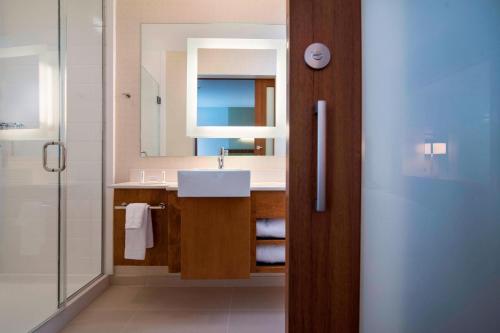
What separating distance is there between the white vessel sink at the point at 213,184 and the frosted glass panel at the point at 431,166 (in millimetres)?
1092

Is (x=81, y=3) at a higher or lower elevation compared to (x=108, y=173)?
higher

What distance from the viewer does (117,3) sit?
2475 mm

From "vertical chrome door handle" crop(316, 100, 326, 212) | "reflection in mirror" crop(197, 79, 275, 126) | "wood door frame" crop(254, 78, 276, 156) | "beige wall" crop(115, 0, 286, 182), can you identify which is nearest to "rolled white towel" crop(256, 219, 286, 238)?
"beige wall" crop(115, 0, 286, 182)

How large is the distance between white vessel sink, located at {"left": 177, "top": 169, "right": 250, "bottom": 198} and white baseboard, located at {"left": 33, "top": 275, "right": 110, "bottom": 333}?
1041 mm

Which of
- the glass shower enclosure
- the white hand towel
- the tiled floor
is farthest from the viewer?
the white hand towel

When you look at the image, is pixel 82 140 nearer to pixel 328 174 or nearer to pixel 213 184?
pixel 213 184

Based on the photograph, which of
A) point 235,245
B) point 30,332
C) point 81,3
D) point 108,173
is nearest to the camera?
point 30,332

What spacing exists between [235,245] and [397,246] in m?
1.19

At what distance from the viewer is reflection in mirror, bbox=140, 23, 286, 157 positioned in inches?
98.0

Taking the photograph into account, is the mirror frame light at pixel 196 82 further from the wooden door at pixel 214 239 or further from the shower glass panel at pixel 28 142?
the shower glass panel at pixel 28 142

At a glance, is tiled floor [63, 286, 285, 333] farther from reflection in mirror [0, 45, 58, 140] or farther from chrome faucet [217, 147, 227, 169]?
reflection in mirror [0, 45, 58, 140]

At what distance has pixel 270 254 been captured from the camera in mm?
1986

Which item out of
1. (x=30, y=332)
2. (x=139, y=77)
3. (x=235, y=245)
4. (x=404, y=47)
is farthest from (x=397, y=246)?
(x=139, y=77)

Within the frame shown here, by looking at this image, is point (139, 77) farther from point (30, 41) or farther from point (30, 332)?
point (30, 332)
